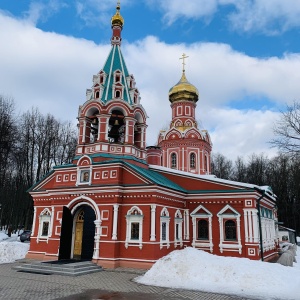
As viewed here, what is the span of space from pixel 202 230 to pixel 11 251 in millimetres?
10290

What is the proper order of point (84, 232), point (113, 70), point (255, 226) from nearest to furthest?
point (255, 226) → point (84, 232) → point (113, 70)

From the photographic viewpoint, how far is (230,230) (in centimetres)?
1592

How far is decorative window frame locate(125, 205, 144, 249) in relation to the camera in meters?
14.1

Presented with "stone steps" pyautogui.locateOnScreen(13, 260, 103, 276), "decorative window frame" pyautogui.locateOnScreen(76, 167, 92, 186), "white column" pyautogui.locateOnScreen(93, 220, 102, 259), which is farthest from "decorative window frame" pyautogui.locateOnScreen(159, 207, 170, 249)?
"decorative window frame" pyautogui.locateOnScreen(76, 167, 92, 186)

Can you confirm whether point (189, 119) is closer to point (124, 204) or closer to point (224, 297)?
point (124, 204)

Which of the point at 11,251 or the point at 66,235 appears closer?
the point at 66,235

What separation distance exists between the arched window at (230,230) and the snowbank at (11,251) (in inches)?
439

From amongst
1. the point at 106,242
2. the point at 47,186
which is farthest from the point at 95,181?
Result: the point at 47,186

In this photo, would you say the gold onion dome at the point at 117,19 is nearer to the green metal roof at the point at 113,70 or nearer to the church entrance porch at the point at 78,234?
the green metal roof at the point at 113,70

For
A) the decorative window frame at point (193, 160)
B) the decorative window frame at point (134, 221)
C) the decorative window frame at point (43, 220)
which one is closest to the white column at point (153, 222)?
the decorative window frame at point (134, 221)

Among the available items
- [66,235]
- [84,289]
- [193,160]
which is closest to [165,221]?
[66,235]

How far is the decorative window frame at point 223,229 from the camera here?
50.9 ft

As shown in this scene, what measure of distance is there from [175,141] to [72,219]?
36.2ft

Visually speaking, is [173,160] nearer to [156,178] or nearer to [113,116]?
[156,178]
